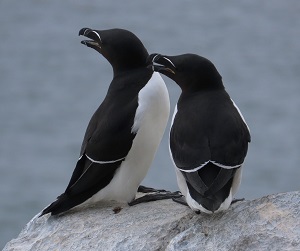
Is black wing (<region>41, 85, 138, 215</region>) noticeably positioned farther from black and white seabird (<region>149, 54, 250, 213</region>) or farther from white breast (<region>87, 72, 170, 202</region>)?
black and white seabird (<region>149, 54, 250, 213</region>)

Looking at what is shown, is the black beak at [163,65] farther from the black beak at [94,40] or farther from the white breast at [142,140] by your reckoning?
the black beak at [94,40]

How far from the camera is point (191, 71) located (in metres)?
6.66

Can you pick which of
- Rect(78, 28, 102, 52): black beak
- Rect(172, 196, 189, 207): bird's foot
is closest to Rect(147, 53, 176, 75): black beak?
Rect(78, 28, 102, 52): black beak

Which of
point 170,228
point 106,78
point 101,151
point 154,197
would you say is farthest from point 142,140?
point 106,78

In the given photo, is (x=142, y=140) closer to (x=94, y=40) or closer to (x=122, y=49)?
(x=122, y=49)

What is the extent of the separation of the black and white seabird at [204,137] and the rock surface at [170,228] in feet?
0.42

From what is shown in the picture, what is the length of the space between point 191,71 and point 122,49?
0.63 metres

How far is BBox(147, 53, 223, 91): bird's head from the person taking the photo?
665 centimetres

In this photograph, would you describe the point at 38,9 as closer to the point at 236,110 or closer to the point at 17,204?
the point at 17,204

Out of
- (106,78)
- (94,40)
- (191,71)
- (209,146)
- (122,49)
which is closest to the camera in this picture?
(209,146)

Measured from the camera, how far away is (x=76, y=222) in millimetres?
6859

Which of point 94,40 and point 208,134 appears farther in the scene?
Answer: point 94,40

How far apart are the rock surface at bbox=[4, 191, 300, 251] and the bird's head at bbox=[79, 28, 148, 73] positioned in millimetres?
921

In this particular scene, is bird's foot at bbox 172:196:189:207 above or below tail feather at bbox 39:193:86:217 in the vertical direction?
below
